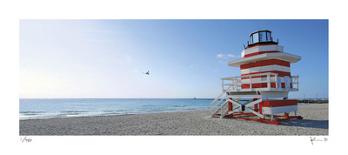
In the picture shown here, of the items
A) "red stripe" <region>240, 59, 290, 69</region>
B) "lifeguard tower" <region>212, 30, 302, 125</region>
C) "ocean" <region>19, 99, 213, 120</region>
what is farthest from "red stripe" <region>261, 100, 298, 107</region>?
"ocean" <region>19, 99, 213, 120</region>

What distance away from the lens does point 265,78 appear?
8945 mm

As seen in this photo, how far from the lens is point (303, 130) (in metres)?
6.92

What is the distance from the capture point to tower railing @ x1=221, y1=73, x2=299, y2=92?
8.46 m

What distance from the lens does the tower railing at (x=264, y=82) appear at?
27.8 ft

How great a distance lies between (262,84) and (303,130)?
2556mm

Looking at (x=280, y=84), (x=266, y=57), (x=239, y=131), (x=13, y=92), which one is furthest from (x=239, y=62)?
(x=13, y=92)
